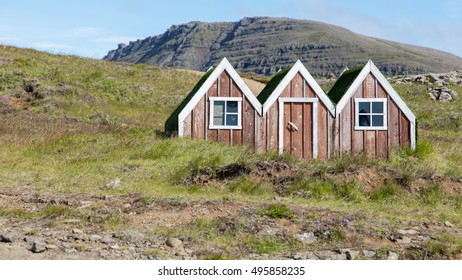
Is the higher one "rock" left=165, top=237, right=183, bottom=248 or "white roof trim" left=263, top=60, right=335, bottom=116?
"white roof trim" left=263, top=60, right=335, bottom=116

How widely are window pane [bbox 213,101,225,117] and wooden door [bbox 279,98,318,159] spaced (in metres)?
2.21

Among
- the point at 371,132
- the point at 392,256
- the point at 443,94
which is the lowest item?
the point at 392,256

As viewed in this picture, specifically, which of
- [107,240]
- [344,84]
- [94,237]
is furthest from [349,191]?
[344,84]

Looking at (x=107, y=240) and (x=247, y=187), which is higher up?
(x=247, y=187)

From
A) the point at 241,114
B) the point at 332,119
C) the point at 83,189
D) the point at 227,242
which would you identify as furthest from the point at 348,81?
the point at 227,242

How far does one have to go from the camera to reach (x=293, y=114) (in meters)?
19.6

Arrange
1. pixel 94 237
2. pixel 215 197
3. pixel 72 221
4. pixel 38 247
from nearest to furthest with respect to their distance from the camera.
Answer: pixel 38 247
pixel 94 237
pixel 72 221
pixel 215 197

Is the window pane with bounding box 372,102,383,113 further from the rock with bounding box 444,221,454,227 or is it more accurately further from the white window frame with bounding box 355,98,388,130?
the rock with bounding box 444,221,454,227

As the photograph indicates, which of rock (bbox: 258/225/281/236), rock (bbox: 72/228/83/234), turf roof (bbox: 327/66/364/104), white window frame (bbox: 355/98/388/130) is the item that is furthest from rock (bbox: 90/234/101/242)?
turf roof (bbox: 327/66/364/104)

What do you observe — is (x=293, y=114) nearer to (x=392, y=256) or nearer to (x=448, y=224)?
(x=448, y=224)

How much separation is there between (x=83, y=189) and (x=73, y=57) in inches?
1537

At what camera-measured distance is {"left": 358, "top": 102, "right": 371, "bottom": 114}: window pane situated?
64.8ft

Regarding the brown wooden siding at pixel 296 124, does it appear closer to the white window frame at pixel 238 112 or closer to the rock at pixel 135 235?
the white window frame at pixel 238 112

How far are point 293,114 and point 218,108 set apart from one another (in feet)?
9.42
